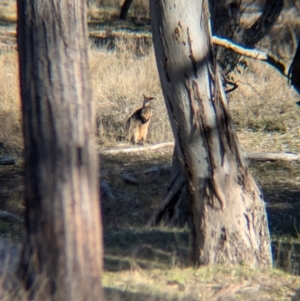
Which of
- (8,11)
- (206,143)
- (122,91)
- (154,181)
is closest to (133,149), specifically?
(154,181)

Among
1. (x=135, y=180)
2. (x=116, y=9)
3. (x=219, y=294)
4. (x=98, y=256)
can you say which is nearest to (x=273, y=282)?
(x=219, y=294)

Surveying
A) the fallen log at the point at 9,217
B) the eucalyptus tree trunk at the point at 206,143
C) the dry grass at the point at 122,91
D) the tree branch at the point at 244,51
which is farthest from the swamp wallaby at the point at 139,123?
the eucalyptus tree trunk at the point at 206,143

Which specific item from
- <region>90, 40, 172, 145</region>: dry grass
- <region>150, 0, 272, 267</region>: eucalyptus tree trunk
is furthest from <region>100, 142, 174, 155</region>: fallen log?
<region>150, 0, 272, 267</region>: eucalyptus tree trunk

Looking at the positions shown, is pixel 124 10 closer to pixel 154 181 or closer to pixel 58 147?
pixel 154 181

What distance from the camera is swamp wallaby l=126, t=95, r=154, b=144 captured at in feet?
38.9

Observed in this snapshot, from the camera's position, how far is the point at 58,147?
426 centimetres

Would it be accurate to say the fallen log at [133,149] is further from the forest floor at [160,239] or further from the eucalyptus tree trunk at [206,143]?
the eucalyptus tree trunk at [206,143]

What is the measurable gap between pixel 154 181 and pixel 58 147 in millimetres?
6019

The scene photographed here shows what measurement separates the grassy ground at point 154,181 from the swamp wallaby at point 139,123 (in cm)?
31

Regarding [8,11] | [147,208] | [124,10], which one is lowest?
[147,208]

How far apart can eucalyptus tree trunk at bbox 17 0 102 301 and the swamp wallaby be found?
7.45 meters

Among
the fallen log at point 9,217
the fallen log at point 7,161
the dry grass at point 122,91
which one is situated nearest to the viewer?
the fallen log at point 9,217

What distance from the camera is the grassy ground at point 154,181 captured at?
5.53 m

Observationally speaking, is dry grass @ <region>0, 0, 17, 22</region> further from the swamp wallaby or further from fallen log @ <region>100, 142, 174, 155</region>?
fallen log @ <region>100, 142, 174, 155</region>
